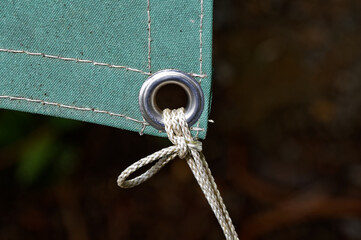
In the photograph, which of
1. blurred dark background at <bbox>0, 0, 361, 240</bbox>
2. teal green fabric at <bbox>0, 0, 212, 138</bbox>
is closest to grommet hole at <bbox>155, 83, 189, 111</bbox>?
blurred dark background at <bbox>0, 0, 361, 240</bbox>

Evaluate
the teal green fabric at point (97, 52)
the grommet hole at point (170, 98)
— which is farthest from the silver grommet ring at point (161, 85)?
the grommet hole at point (170, 98)

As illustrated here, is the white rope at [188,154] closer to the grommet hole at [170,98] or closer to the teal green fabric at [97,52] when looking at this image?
the teal green fabric at [97,52]

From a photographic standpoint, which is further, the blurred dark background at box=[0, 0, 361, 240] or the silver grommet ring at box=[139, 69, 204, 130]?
the blurred dark background at box=[0, 0, 361, 240]

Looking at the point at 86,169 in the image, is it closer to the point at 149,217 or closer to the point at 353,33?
the point at 149,217

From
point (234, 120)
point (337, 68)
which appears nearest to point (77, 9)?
point (234, 120)

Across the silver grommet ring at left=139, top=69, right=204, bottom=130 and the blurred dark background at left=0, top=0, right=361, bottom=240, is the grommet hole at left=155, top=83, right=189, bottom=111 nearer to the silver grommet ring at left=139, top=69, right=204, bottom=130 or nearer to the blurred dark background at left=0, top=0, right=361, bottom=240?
the blurred dark background at left=0, top=0, right=361, bottom=240
